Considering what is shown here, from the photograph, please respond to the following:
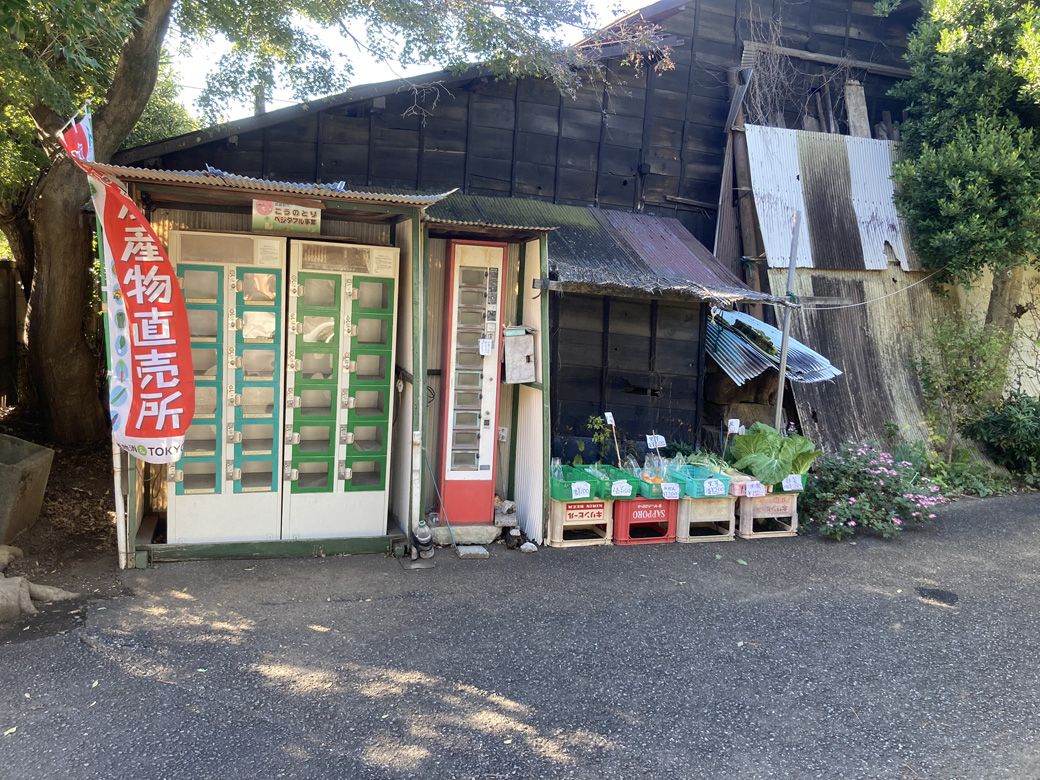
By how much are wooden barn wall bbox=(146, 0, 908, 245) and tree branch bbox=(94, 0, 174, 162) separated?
2.32 ft

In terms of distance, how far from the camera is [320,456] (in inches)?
238

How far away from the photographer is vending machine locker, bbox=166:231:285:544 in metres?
5.67

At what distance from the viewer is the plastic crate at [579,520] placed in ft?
21.4

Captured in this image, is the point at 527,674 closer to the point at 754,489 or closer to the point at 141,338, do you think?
the point at 141,338

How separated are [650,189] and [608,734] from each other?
733cm

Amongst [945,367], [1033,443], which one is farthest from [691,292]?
[1033,443]

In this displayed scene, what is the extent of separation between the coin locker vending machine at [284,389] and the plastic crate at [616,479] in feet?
6.78

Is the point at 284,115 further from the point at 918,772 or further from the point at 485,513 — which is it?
the point at 918,772

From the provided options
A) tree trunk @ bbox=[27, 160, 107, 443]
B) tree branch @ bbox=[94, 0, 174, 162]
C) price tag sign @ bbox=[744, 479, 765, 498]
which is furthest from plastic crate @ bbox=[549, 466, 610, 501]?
tree trunk @ bbox=[27, 160, 107, 443]

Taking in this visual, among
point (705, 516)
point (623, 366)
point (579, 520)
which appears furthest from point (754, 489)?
point (623, 366)

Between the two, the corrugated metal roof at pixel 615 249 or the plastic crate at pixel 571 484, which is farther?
the corrugated metal roof at pixel 615 249

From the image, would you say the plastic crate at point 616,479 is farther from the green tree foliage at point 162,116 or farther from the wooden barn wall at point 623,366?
the green tree foliage at point 162,116

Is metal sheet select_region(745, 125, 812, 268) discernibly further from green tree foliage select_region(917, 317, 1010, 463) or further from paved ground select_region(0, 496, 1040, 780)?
paved ground select_region(0, 496, 1040, 780)

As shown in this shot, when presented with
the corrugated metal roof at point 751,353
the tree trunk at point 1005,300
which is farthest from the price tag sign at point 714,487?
the tree trunk at point 1005,300
